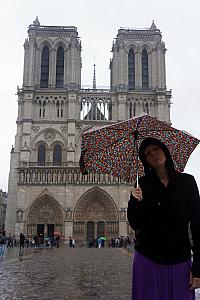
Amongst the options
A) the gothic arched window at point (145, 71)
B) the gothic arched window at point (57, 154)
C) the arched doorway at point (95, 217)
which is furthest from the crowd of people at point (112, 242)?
the gothic arched window at point (145, 71)

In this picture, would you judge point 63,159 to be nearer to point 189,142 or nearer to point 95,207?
point 95,207

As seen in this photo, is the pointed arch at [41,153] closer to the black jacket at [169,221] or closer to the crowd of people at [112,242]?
the crowd of people at [112,242]

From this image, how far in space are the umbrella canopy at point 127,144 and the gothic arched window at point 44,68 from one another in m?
34.7

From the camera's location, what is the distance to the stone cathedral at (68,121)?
34562 millimetres

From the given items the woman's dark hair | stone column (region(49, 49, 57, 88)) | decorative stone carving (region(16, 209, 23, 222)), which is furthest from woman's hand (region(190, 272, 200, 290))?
stone column (region(49, 49, 57, 88))

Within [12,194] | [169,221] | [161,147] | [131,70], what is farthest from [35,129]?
[169,221]

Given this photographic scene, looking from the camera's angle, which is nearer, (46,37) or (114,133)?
(114,133)

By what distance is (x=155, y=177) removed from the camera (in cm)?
307

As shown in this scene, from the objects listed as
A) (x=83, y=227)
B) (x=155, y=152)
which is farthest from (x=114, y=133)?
(x=83, y=227)

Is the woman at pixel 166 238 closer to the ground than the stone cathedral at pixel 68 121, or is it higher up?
closer to the ground

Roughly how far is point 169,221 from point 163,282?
0.45 meters

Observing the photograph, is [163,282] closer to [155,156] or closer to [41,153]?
[155,156]

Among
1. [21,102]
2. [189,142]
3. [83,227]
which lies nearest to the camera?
[189,142]

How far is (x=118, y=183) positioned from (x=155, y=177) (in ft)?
105
